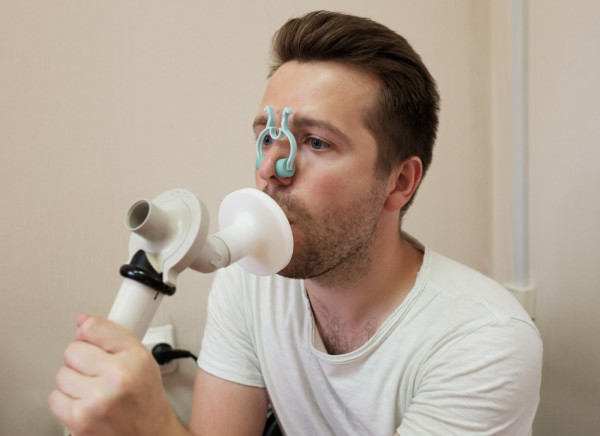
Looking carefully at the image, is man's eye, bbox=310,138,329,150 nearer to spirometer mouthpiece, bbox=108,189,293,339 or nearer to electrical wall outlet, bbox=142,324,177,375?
spirometer mouthpiece, bbox=108,189,293,339

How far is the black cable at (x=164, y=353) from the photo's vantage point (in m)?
1.12

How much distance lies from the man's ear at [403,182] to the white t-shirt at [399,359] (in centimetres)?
12

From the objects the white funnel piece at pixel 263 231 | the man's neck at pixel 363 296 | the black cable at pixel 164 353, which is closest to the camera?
the white funnel piece at pixel 263 231

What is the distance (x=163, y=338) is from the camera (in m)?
1.15

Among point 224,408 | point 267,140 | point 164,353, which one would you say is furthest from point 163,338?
point 267,140

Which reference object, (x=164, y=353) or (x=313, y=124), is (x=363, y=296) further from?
(x=164, y=353)

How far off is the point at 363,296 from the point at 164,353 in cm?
52

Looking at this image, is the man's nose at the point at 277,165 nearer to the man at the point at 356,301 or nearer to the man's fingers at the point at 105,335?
the man at the point at 356,301

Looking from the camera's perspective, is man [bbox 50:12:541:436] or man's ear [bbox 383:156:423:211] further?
man's ear [bbox 383:156:423:211]

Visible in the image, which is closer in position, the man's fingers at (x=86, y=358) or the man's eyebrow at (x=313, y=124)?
the man's fingers at (x=86, y=358)

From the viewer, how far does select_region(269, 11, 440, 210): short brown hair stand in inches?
32.9

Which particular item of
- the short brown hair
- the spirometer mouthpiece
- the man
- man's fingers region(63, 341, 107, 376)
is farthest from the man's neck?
man's fingers region(63, 341, 107, 376)

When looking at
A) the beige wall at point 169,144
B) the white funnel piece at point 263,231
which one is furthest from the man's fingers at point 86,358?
the beige wall at point 169,144

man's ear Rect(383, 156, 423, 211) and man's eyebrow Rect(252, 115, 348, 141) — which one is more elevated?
man's eyebrow Rect(252, 115, 348, 141)
